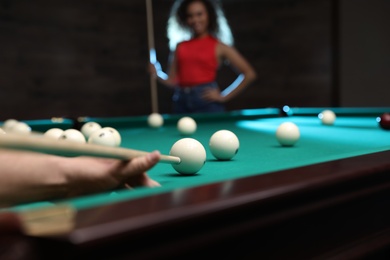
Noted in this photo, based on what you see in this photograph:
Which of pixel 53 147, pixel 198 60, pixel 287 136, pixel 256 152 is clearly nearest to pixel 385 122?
pixel 287 136

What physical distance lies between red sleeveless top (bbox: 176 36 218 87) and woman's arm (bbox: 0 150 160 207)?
3212mm

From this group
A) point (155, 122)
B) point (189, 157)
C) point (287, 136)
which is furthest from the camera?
point (155, 122)

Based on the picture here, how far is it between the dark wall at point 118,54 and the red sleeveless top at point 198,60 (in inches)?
68.1

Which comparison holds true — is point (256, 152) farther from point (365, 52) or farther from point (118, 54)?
point (118, 54)

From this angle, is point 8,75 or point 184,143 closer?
point 184,143

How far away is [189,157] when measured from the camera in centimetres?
Answer: 113

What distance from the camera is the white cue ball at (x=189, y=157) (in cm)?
113

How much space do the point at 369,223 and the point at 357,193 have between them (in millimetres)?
106

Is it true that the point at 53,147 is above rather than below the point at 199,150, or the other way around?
above

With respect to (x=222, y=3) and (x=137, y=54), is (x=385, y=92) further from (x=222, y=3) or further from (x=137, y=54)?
(x=137, y=54)

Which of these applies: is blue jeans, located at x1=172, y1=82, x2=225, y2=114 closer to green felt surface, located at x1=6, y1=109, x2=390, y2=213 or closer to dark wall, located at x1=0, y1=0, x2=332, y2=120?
green felt surface, located at x1=6, y1=109, x2=390, y2=213

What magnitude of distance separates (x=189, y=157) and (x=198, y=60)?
2962 millimetres

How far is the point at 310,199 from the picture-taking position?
34.5 inches

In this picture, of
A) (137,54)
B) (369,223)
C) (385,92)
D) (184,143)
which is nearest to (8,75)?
(137,54)
